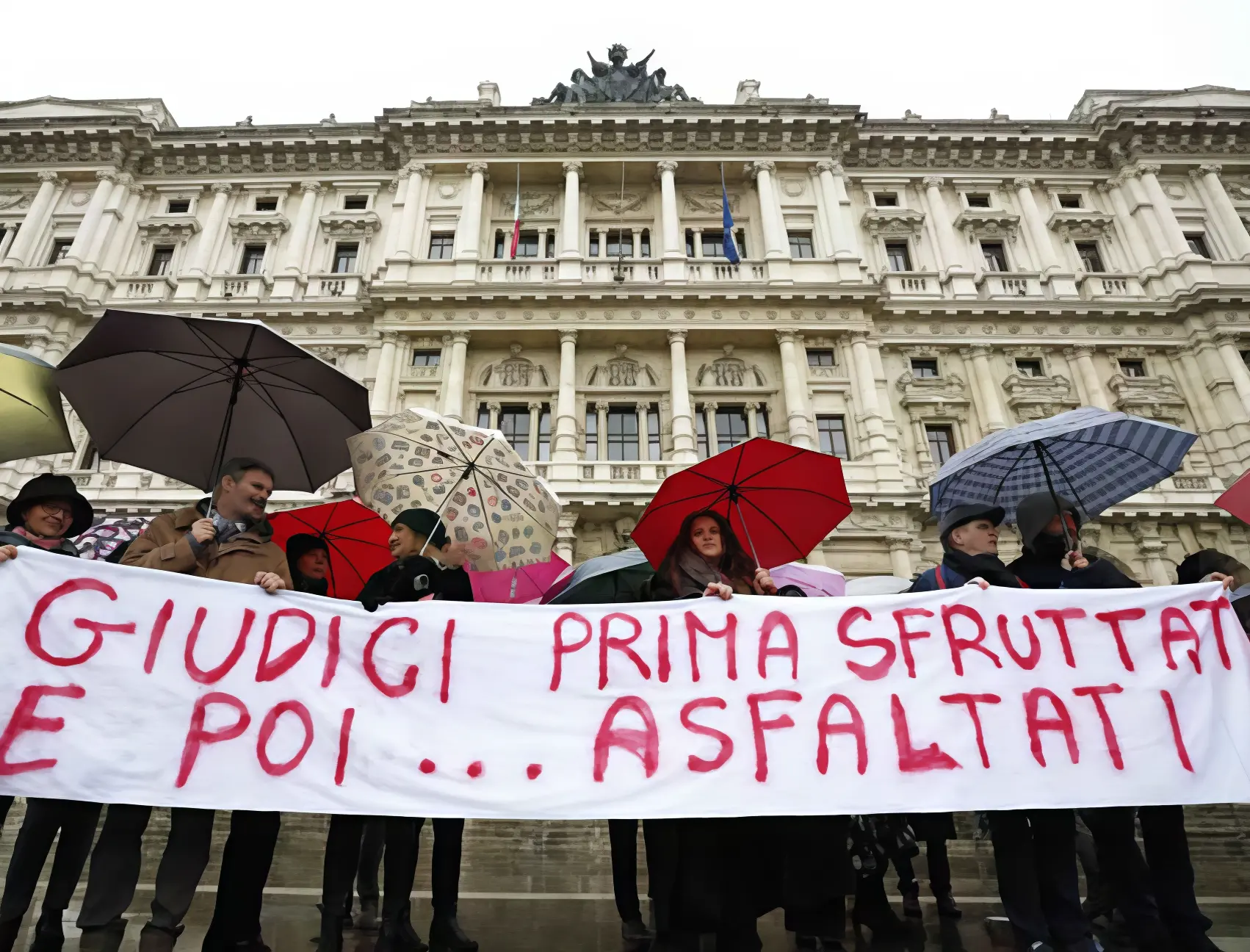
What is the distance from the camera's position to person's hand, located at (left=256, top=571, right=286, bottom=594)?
353 centimetres

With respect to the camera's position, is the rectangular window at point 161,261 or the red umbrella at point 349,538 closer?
the red umbrella at point 349,538

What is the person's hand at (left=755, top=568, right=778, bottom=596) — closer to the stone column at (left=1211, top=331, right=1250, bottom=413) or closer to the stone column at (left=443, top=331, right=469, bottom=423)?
the stone column at (left=443, top=331, right=469, bottom=423)

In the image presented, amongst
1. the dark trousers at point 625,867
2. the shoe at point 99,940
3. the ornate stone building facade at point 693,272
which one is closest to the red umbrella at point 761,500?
the dark trousers at point 625,867

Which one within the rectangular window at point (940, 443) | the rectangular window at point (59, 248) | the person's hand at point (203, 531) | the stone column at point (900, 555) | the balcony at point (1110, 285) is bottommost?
the person's hand at point (203, 531)

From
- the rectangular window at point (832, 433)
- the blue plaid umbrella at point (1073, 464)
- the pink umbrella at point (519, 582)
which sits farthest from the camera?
the rectangular window at point (832, 433)

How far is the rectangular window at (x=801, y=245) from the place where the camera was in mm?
21797

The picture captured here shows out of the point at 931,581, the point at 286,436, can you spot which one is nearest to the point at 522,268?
the point at 286,436

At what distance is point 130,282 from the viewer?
2106 centimetres

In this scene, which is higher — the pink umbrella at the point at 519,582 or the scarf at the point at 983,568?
the pink umbrella at the point at 519,582

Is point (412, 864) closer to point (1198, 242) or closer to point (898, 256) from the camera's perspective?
point (898, 256)

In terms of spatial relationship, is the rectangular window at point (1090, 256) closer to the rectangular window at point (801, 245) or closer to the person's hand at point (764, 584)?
the rectangular window at point (801, 245)

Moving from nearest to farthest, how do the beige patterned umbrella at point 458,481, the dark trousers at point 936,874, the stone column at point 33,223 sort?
the dark trousers at point 936,874 < the beige patterned umbrella at point 458,481 < the stone column at point 33,223

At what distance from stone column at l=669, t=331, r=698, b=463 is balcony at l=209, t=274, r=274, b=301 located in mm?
11905

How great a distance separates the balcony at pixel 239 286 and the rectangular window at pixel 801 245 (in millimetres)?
15586
